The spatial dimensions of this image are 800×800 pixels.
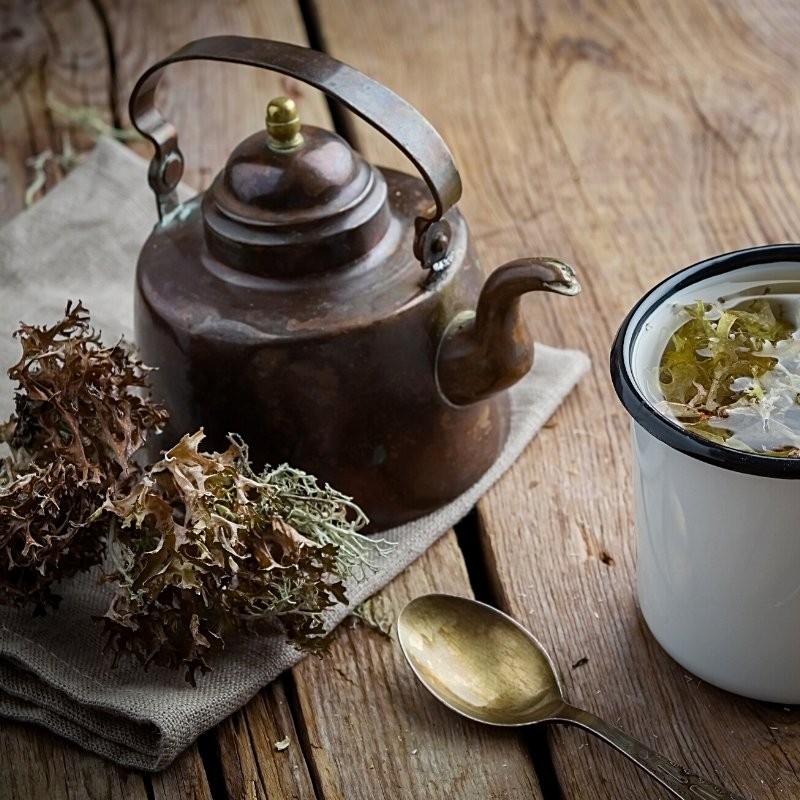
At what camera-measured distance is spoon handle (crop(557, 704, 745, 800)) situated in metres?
0.81

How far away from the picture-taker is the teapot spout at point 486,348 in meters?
0.98

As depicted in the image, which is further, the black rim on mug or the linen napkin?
the linen napkin

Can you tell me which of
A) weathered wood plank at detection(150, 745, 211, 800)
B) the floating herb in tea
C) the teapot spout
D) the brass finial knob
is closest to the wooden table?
weathered wood plank at detection(150, 745, 211, 800)

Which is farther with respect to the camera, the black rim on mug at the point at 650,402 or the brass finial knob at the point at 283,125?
the brass finial knob at the point at 283,125

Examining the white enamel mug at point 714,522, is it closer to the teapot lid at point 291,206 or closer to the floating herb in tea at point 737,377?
the floating herb in tea at point 737,377

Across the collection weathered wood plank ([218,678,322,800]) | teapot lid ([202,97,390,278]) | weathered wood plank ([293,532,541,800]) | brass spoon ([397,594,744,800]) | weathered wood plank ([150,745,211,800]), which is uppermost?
teapot lid ([202,97,390,278])

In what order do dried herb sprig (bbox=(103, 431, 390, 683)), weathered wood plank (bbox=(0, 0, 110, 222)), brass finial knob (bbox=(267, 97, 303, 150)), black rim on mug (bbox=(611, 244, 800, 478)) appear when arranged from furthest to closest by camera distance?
1. weathered wood plank (bbox=(0, 0, 110, 222))
2. brass finial knob (bbox=(267, 97, 303, 150))
3. dried herb sprig (bbox=(103, 431, 390, 683))
4. black rim on mug (bbox=(611, 244, 800, 478))

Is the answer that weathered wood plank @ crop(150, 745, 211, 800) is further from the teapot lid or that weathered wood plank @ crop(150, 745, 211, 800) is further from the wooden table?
the teapot lid

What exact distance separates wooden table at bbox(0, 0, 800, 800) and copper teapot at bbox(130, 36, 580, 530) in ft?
0.44

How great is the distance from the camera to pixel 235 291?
1.00m

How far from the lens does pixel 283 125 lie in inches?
38.6

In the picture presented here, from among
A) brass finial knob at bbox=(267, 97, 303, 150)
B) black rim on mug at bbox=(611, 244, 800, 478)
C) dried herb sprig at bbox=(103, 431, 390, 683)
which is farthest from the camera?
brass finial knob at bbox=(267, 97, 303, 150)

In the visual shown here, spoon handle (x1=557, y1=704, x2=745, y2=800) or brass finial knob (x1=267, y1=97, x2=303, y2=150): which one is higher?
brass finial knob (x1=267, y1=97, x2=303, y2=150)

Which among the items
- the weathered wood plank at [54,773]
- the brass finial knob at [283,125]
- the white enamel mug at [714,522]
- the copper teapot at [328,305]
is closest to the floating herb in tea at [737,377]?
the white enamel mug at [714,522]
